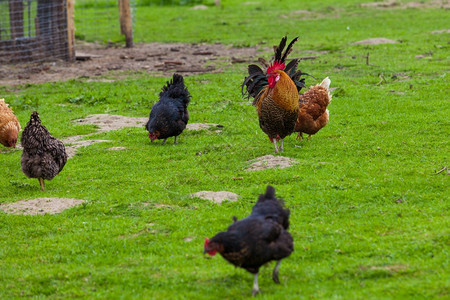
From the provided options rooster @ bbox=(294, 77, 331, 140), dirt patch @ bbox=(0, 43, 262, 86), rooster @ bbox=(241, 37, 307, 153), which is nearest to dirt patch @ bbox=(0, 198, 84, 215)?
rooster @ bbox=(241, 37, 307, 153)

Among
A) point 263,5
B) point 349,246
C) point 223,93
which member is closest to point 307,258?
point 349,246

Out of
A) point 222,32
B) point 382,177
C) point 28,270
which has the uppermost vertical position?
point 222,32

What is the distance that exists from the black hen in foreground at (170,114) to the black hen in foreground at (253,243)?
6562mm

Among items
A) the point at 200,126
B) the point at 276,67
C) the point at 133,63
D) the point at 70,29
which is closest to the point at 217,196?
the point at 276,67

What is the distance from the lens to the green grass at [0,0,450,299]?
7031mm

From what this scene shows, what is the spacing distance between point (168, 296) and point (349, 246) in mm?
2417

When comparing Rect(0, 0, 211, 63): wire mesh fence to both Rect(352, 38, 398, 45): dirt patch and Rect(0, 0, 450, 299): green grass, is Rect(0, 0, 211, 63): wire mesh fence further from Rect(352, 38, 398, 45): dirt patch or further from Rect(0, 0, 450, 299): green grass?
Rect(352, 38, 398, 45): dirt patch

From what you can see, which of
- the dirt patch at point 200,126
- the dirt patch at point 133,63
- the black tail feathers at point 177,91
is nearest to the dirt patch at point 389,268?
the black tail feathers at point 177,91

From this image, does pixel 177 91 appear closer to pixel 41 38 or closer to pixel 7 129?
pixel 7 129

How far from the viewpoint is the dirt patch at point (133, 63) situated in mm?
20844

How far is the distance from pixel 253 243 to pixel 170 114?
699cm

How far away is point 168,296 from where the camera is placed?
6723 millimetres

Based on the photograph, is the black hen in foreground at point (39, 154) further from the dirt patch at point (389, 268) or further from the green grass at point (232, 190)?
the dirt patch at point (389, 268)

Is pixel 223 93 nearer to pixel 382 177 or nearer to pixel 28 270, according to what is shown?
pixel 382 177
